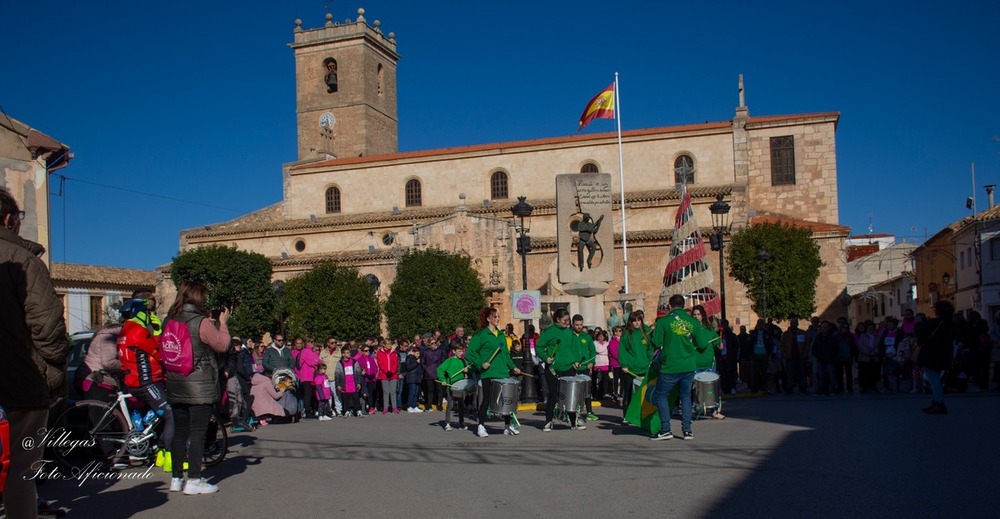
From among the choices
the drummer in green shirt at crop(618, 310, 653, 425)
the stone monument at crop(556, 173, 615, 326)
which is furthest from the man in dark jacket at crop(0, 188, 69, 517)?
the stone monument at crop(556, 173, 615, 326)

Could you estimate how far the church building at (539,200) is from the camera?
1785 inches

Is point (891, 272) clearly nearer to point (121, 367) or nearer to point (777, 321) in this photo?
point (777, 321)

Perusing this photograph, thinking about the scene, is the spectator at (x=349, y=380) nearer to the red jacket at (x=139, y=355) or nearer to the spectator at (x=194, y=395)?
the red jacket at (x=139, y=355)

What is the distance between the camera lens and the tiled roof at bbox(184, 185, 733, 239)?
46.7m

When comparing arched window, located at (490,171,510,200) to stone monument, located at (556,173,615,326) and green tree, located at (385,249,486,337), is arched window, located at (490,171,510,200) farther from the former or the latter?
stone monument, located at (556,173,615,326)

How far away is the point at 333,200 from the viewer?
55.5 metres

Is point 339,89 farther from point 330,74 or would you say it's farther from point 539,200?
point 539,200

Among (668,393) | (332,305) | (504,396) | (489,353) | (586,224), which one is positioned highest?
(586,224)

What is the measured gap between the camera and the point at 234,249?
5050 centimetres

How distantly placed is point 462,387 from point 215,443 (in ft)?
16.3

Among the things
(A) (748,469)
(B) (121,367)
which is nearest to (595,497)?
(A) (748,469)

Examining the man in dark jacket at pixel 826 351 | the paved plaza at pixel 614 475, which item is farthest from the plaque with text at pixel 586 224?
the paved plaza at pixel 614 475

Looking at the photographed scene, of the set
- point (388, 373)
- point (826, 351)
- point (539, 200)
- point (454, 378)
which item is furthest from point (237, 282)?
point (454, 378)

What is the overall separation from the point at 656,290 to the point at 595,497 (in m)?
37.4
